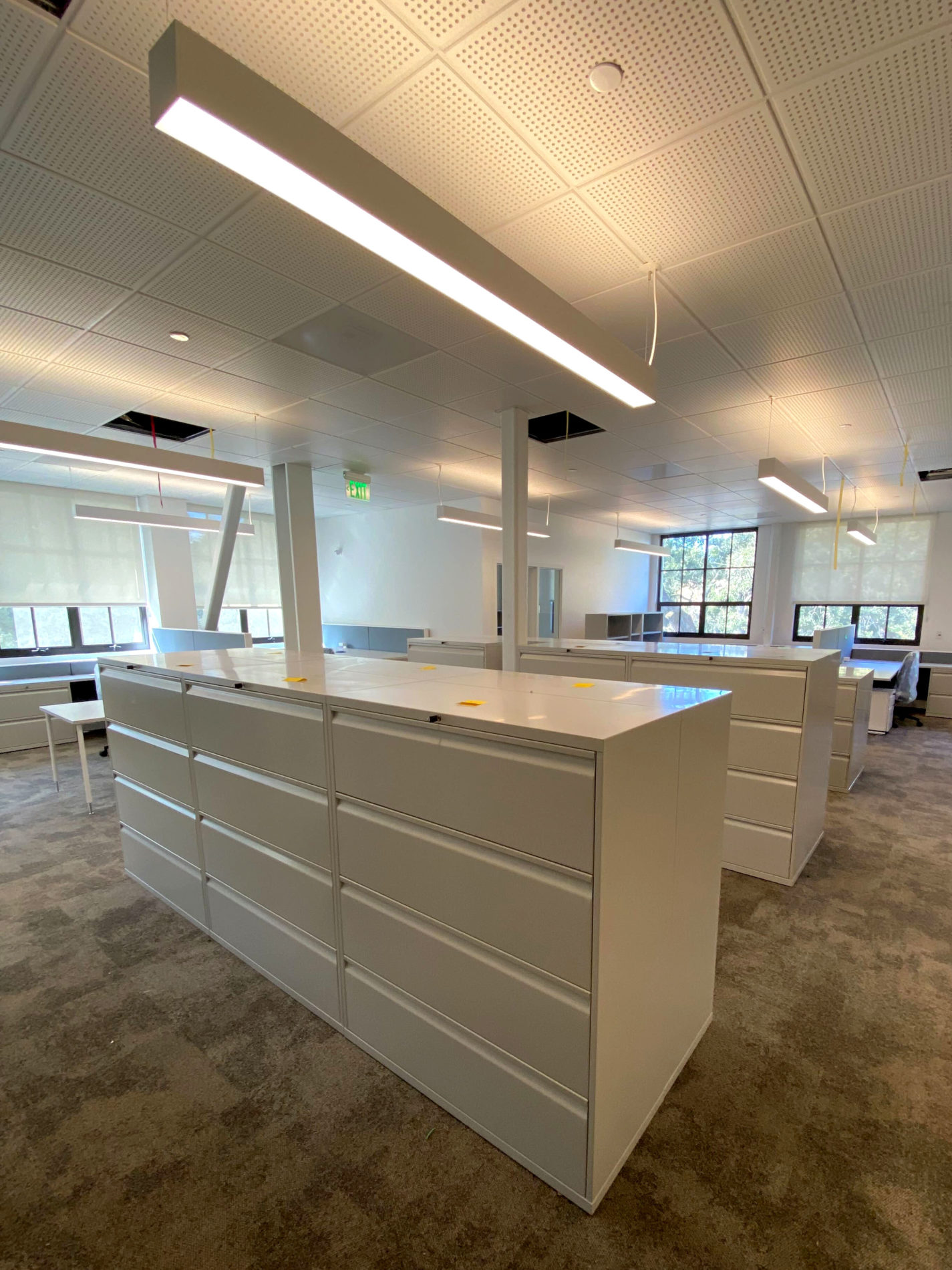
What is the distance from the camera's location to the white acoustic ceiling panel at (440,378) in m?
3.25

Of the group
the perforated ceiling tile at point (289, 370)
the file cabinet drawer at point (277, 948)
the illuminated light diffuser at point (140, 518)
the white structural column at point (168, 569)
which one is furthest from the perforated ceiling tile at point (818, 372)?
the white structural column at point (168, 569)

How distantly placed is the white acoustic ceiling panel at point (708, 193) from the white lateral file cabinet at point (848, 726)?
3.56 metres

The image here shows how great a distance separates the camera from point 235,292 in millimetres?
2492

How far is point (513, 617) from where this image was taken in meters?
4.23

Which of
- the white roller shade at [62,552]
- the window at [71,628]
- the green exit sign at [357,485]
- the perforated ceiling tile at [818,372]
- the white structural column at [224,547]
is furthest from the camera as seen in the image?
the window at [71,628]

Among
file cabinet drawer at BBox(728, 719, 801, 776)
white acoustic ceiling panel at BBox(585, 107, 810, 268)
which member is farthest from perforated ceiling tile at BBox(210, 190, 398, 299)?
file cabinet drawer at BBox(728, 719, 801, 776)

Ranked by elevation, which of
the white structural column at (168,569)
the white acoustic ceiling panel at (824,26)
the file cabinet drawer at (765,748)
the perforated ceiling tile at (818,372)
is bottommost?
the file cabinet drawer at (765,748)

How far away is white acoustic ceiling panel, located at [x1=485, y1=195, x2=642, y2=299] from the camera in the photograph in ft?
6.54

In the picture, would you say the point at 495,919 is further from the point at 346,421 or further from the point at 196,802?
the point at 346,421

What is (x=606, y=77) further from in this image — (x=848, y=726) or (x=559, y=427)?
(x=848, y=726)

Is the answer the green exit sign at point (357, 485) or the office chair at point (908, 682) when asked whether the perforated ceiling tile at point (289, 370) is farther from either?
the office chair at point (908, 682)

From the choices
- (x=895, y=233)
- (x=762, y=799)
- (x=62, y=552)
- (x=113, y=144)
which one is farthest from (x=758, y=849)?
(x=62, y=552)

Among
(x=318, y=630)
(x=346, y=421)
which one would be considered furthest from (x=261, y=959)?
(x=318, y=630)

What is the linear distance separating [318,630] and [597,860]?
552 centimetres
